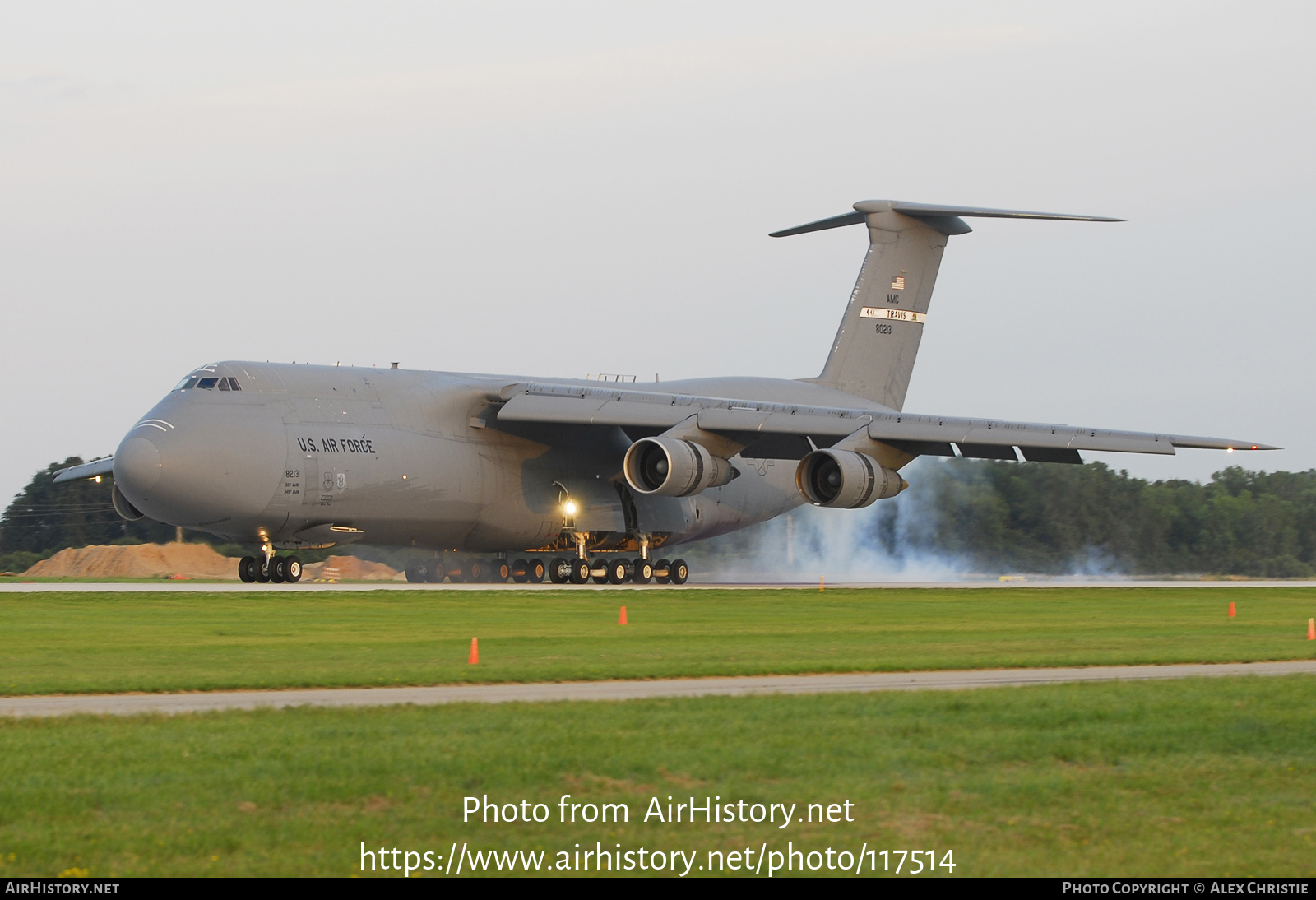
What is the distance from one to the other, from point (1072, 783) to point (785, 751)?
1.73 m

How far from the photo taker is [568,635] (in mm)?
19172

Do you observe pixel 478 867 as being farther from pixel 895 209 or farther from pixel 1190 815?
pixel 895 209

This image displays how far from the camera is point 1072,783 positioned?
9.02 meters

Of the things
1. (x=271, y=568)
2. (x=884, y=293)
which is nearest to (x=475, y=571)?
(x=271, y=568)

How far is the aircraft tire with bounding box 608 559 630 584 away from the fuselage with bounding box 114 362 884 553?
941mm

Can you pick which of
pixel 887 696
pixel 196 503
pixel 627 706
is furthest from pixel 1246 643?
pixel 196 503

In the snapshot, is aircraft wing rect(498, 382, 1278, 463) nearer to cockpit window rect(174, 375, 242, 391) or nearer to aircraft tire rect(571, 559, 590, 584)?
aircraft tire rect(571, 559, 590, 584)

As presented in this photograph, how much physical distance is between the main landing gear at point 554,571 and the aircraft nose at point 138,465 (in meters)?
10.00

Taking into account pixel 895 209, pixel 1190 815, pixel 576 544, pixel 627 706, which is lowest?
pixel 576 544

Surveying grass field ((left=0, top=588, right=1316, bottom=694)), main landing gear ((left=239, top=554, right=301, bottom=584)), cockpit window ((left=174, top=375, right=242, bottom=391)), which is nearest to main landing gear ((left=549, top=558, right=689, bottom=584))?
grass field ((left=0, top=588, right=1316, bottom=694))

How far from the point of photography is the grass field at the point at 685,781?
7359 mm

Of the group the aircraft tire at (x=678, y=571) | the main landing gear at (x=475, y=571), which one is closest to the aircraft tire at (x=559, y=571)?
the main landing gear at (x=475, y=571)

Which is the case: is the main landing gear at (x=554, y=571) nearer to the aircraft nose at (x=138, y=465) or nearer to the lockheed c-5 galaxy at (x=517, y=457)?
the lockheed c-5 galaxy at (x=517, y=457)

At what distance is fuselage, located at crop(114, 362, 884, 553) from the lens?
1144 inches
